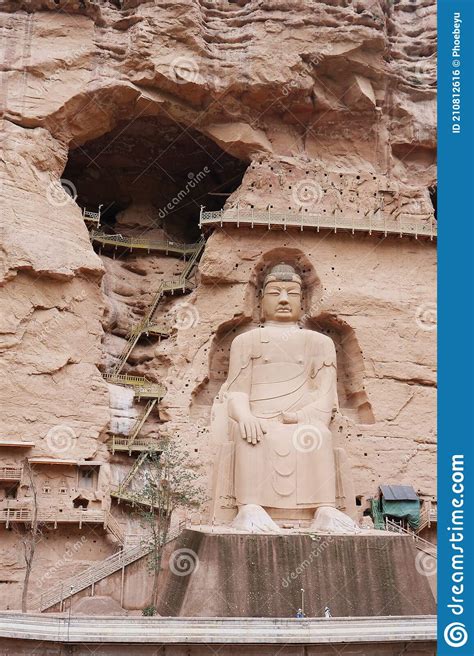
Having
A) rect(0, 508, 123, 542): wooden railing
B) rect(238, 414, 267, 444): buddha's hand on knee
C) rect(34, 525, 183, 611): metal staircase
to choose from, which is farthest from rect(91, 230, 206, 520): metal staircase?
rect(238, 414, 267, 444): buddha's hand on knee

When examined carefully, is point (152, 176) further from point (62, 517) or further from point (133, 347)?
point (62, 517)

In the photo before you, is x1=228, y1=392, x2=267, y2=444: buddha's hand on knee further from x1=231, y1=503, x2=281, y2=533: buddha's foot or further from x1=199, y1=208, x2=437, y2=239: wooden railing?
x1=199, y1=208, x2=437, y2=239: wooden railing

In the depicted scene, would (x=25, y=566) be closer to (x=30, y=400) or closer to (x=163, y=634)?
(x=30, y=400)

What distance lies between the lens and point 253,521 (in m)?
11.4

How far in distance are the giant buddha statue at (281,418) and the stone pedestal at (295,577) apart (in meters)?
0.55

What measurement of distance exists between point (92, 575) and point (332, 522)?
6.12 meters

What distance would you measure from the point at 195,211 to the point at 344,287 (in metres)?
6.86

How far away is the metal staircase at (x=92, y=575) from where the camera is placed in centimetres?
1525

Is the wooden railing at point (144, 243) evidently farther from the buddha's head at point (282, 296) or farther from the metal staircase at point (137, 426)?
the buddha's head at point (282, 296)

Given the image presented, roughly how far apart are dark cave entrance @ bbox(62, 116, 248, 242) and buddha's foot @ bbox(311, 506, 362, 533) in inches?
460

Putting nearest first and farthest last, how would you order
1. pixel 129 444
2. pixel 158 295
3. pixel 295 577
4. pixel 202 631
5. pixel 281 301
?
1. pixel 202 631
2. pixel 295 577
3. pixel 281 301
4. pixel 129 444
5. pixel 158 295

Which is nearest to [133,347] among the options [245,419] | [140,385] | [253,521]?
[140,385]

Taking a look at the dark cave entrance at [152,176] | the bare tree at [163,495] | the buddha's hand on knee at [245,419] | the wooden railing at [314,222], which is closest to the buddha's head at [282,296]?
the buddha's hand on knee at [245,419]

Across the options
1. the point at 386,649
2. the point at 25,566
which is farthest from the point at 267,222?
the point at 386,649
